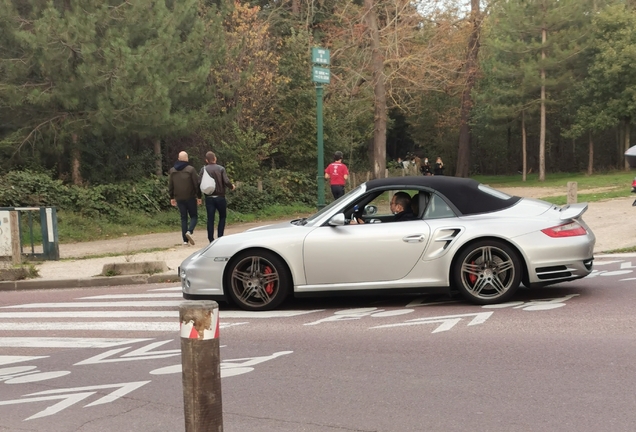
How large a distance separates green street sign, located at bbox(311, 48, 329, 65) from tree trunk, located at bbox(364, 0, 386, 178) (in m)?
14.3

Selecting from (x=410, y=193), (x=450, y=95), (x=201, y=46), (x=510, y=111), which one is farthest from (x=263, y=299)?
(x=450, y=95)

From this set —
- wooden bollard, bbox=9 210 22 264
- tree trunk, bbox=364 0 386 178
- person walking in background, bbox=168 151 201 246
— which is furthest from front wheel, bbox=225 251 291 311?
tree trunk, bbox=364 0 386 178

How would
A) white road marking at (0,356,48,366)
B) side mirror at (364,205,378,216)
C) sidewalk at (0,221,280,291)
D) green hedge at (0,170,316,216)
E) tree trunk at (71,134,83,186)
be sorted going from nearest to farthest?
white road marking at (0,356,48,366), side mirror at (364,205,378,216), sidewalk at (0,221,280,291), green hedge at (0,170,316,216), tree trunk at (71,134,83,186)

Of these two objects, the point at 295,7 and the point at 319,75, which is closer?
the point at 319,75

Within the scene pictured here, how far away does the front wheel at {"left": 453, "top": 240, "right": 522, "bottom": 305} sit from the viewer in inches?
358

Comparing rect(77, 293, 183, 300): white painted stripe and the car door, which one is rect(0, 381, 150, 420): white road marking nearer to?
the car door

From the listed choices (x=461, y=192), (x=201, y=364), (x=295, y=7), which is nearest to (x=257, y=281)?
(x=461, y=192)

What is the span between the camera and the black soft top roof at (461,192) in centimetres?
952

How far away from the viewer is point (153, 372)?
6992 millimetres

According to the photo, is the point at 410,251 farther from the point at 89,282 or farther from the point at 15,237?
the point at 15,237

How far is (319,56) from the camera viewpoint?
17.6m

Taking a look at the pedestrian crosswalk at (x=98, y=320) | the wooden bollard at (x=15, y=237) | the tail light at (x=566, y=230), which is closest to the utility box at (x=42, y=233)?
the wooden bollard at (x=15, y=237)

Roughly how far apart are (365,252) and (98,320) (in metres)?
3.19

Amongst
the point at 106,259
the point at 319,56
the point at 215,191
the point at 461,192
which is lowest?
the point at 106,259
